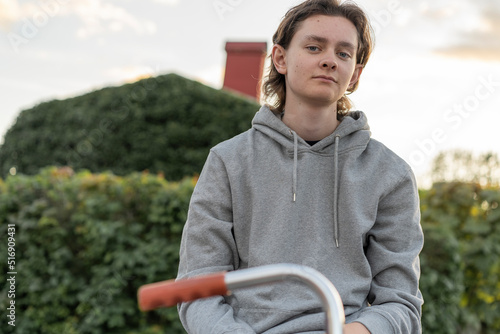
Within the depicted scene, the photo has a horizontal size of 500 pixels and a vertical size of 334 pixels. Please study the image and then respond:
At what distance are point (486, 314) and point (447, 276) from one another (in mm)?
870

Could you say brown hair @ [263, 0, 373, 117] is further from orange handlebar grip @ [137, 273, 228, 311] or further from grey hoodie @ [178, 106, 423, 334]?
orange handlebar grip @ [137, 273, 228, 311]

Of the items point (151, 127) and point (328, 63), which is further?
point (151, 127)

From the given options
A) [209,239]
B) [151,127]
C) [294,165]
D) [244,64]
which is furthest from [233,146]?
[244,64]

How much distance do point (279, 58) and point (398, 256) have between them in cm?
84

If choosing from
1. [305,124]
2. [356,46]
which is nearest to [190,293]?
[305,124]

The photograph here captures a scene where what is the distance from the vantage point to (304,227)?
1.90 m

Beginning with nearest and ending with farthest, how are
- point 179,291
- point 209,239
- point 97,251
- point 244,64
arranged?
1. point 179,291
2. point 209,239
3. point 97,251
4. point 244,64

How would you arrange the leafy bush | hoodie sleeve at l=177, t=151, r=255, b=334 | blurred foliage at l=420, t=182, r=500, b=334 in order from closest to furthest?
hoodie sleeve at l=177, t=151, r=255, b=334 → the leafy bush → blurred foliage at l=420, t=182, r=500, b=334

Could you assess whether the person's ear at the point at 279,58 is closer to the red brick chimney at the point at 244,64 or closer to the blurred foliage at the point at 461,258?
the blurred foliage at the point at 461,258

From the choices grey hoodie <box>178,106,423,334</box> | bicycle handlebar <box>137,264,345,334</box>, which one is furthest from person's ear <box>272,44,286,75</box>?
bicycle handlebar <box>137,264,345,334</box>

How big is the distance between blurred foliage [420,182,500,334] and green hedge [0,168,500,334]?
2 cm

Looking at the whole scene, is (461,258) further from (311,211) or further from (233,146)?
(233,146)

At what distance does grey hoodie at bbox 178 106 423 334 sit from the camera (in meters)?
1.84

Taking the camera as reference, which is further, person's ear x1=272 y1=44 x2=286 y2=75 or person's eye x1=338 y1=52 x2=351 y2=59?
person's ear x1=272 y1=44 x2=286 y2=75
